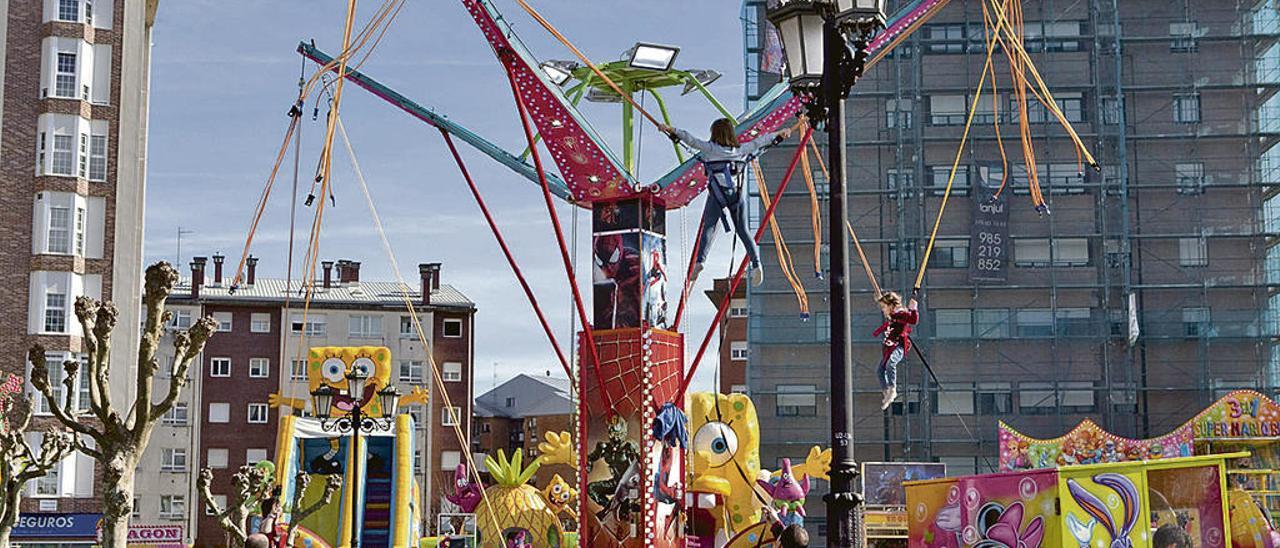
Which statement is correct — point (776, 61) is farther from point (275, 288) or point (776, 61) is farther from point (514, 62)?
point (275, 288)

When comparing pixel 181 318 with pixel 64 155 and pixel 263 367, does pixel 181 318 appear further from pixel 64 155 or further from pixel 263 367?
pixel 64 155

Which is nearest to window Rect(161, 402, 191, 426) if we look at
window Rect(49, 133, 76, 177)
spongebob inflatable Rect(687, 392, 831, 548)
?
window Rect(49, 133, 76, 177)

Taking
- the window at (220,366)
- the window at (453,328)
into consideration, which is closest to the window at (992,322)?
the window at (453,328)

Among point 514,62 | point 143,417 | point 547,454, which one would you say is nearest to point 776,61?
point 547,454

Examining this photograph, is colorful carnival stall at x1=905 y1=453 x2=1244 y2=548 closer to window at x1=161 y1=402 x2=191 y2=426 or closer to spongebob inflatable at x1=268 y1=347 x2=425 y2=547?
spongebob inflatable at x1=268 y1=347 x2=425 y2=547

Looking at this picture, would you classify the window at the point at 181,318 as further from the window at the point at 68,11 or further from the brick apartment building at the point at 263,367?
the window at the point at 68,11

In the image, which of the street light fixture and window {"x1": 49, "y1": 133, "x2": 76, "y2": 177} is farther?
window {"x1": 49, "y1": 133, "x2": 76, "y2": 177}

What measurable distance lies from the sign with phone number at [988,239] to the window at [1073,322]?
2.39m

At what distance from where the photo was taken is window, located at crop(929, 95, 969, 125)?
160 feet

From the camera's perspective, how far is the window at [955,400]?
47.1 metres

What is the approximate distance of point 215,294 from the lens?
67.1 m

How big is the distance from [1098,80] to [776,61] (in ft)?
61.1

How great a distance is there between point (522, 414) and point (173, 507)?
→ 2216 cm

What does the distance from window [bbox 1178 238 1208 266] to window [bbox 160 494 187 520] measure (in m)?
39.0
